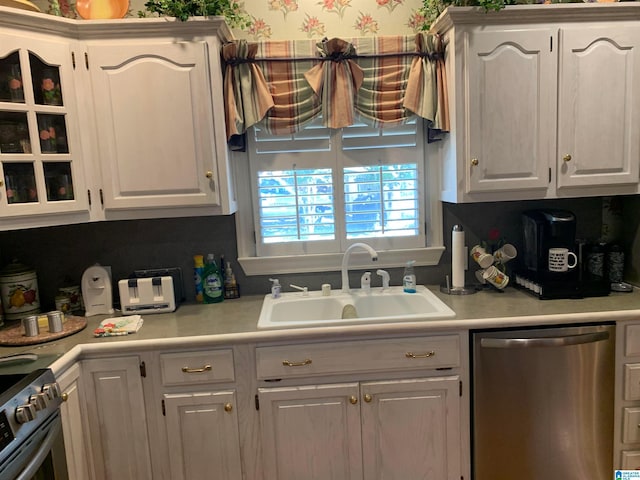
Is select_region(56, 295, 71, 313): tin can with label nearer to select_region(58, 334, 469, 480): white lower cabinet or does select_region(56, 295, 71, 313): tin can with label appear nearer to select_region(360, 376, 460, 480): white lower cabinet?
select_region(58, 334, 469, 480): white lower cabinet

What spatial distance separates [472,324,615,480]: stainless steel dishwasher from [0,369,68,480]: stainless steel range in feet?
5.05

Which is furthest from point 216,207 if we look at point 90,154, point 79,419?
point 79,419

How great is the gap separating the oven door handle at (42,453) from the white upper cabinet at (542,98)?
1798 millimetres

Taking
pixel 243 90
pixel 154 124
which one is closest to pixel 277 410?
pixel 154 124

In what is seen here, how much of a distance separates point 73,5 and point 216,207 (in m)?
1.21

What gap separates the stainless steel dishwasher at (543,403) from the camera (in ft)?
5.95

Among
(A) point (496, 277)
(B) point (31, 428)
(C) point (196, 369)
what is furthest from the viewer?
(A) point (496, 277)

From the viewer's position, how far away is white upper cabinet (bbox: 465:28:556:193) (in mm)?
1942

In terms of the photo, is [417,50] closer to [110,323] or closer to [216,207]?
[216,207]

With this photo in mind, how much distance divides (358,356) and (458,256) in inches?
28.9

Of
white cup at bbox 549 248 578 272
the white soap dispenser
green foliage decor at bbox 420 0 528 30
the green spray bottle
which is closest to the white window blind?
the white soap dispenser

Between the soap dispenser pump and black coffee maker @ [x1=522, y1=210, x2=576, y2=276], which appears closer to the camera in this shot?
black coffee maker @ [x1=522, y1=210, x2=576, y2=276]

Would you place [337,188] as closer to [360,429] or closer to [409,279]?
[409,279]

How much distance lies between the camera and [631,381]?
1.85m
